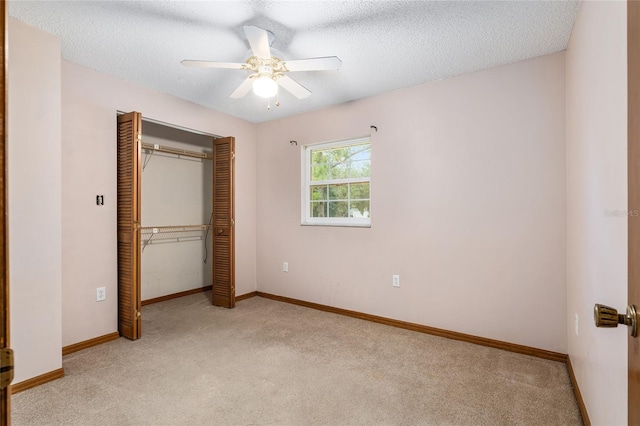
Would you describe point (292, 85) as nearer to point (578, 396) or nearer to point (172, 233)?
point (578, 396)

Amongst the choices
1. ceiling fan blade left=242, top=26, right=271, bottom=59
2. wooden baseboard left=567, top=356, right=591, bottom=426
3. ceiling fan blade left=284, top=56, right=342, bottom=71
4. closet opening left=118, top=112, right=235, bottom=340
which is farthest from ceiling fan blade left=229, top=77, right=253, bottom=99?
wooden baseboard left=567, top=356, right=591, bottom=426

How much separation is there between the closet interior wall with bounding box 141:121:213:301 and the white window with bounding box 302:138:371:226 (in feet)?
5.80

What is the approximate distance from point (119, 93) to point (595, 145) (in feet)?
12.2

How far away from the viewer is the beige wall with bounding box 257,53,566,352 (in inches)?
102

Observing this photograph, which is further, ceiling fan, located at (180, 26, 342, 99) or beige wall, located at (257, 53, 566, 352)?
beige wall, located at (257, 53, 566, 352)

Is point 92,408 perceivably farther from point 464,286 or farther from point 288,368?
point 464,286

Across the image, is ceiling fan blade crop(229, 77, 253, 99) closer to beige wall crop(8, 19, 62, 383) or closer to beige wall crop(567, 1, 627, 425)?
beige wall crop(8, 19, 62, 383)

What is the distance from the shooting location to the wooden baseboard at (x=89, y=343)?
2700mm

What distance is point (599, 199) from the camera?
4.98 ft

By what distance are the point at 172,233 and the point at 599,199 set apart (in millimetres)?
4584

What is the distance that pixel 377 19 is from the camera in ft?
7.05

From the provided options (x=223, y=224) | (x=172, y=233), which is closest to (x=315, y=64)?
(x=223, y=224)

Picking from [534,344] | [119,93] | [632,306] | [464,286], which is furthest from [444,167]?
[119,93]

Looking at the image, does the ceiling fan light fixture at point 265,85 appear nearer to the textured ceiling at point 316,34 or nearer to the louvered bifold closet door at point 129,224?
the textured ceiling at point 316,34
